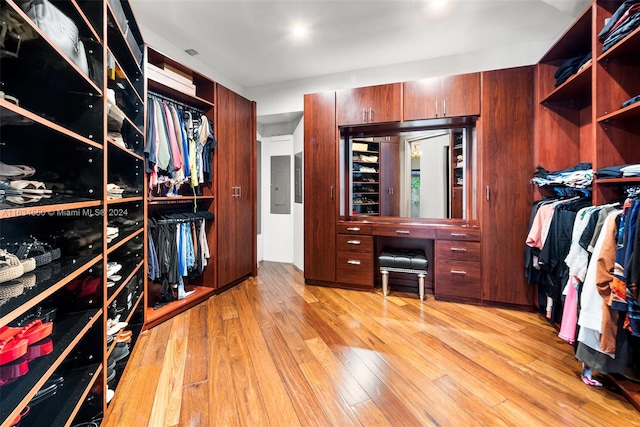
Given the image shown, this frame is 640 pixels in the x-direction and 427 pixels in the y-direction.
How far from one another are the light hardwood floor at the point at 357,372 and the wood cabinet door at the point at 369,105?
210 centimetres

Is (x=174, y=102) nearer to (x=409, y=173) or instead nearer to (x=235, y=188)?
(x=235, y=188)

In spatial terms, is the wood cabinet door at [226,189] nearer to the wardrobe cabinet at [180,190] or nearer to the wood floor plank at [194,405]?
the wardrobe cabinet at [180,190]

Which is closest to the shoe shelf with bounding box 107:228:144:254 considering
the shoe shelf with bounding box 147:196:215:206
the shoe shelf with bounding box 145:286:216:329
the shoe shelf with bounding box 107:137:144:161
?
the shoe shelf with bounding box 147:196:215:206

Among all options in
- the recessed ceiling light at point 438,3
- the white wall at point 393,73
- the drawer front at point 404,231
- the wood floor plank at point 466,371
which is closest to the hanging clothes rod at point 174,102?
the white wall at point 393,73

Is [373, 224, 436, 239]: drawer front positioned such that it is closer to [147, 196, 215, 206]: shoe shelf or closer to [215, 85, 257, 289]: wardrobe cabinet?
[215, 85, 257, 289]: wardrobe cabinet

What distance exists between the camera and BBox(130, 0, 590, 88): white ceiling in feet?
7.71

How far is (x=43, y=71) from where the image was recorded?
111 centimetres

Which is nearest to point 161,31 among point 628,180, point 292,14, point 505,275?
point 292,14

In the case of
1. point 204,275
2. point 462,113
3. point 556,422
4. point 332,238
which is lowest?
point 556,422

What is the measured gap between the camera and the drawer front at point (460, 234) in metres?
2.76

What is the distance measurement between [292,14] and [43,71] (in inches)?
80.1

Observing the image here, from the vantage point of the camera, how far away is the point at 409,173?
11.0ft

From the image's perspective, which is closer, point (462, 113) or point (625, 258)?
point (625, 258)

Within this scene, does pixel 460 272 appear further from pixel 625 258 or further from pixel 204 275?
pixel 204 275
